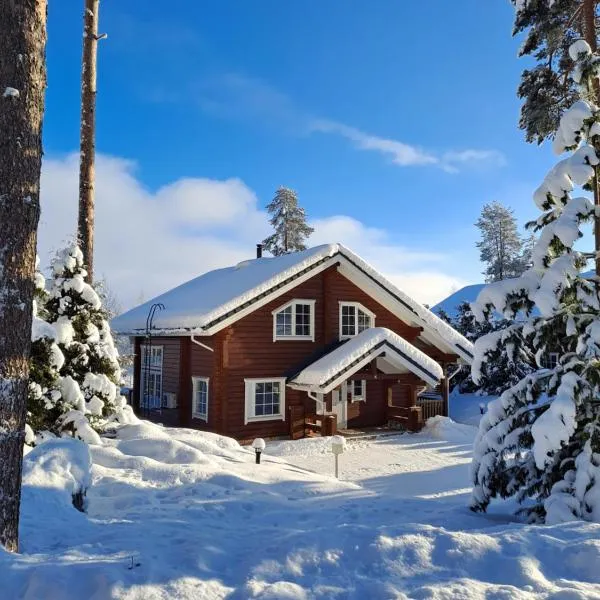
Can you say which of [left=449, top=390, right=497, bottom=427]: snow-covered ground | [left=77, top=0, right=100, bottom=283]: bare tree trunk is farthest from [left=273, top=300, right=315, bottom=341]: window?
[left=449, top=390, right=497, bottom=427]: snow-covered ground

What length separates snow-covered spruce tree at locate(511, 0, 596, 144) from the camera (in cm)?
1229

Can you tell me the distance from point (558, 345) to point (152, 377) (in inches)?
689

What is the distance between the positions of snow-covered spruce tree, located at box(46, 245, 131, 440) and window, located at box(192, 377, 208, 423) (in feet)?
18.1

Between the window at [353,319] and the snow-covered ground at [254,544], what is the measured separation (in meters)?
10.9

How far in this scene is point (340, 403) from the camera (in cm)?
1950

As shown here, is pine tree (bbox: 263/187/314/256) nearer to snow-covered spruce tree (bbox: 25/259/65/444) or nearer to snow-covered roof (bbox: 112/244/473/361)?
snow-covered roof (bbox: 112/244/473/361)

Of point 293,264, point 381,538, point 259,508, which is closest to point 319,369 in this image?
point 293,264

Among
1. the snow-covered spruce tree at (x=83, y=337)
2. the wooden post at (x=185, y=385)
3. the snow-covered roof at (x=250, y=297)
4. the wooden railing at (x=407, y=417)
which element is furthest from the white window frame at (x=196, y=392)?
the wooden railing at (x=407, y=417)

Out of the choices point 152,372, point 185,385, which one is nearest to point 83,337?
point 185,385

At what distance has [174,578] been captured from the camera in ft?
13.7

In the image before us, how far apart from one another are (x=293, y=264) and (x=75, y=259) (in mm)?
7855

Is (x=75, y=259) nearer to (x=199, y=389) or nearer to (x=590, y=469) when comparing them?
(x=199, y=389)

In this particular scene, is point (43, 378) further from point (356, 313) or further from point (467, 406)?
point (467, 406)

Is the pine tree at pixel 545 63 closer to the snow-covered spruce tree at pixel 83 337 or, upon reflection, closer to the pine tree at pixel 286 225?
the snow-covered spruce tree at pixel 83 337
